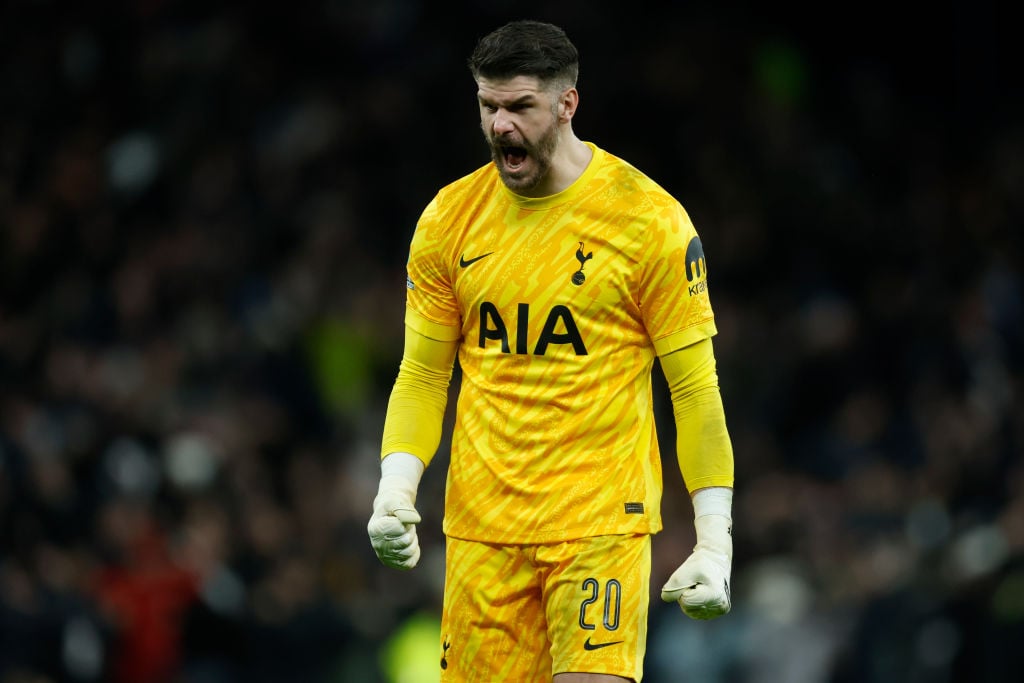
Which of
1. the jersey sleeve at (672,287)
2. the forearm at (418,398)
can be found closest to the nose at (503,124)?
the jersey sleeve at (672,287)

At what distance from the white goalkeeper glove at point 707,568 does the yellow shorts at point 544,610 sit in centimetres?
16

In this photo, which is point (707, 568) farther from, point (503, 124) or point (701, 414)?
point (503, 124)

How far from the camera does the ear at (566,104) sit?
5316 millimetres

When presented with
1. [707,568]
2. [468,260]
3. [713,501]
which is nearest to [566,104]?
[468,260]

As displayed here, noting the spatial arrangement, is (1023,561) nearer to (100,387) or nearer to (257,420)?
(257,420)

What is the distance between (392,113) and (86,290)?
3.15 m

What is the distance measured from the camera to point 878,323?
13.0 m

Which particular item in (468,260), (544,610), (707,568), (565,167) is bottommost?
(544,610)

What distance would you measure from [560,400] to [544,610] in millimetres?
630

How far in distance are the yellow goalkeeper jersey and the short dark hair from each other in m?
0.35

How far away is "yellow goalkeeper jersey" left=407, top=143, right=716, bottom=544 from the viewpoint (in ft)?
17.5

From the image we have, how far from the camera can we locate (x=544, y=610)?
5.38m

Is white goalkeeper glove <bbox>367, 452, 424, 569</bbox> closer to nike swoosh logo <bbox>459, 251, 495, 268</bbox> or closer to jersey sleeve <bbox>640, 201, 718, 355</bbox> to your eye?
nike swoosh logo <bbox>459, 251, 495, 268</bbox>

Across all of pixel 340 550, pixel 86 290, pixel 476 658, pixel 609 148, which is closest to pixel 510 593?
pixel 476 658
